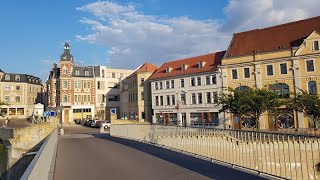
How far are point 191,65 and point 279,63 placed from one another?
16.4 m

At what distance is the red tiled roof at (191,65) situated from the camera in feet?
160

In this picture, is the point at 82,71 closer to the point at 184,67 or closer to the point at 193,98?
the point at 184,67

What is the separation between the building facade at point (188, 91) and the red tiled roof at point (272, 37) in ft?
12.9

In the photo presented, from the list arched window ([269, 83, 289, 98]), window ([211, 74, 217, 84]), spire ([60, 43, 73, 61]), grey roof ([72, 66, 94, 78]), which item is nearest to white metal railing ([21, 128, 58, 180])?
arched window ([269, 83, 289, 98])

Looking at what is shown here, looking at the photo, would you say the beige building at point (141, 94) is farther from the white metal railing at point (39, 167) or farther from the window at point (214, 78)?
the white metal railing at point (39, 167)

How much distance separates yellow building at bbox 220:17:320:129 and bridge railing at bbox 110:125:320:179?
26.9 m

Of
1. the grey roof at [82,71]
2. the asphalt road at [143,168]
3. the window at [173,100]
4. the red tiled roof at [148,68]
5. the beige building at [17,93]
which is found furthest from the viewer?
the beige building at [17,93]

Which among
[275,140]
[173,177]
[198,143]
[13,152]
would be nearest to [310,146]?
[275,140]

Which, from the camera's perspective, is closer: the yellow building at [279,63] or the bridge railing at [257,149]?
the bridge railing at [257,149]

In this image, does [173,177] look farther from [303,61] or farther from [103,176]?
[303,61]

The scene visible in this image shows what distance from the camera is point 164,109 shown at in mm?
54688

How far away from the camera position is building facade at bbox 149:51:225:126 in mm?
47125

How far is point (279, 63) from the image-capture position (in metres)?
39.7

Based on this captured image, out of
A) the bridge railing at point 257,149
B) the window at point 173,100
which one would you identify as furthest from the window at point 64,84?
the bridge railing at point 257,149
